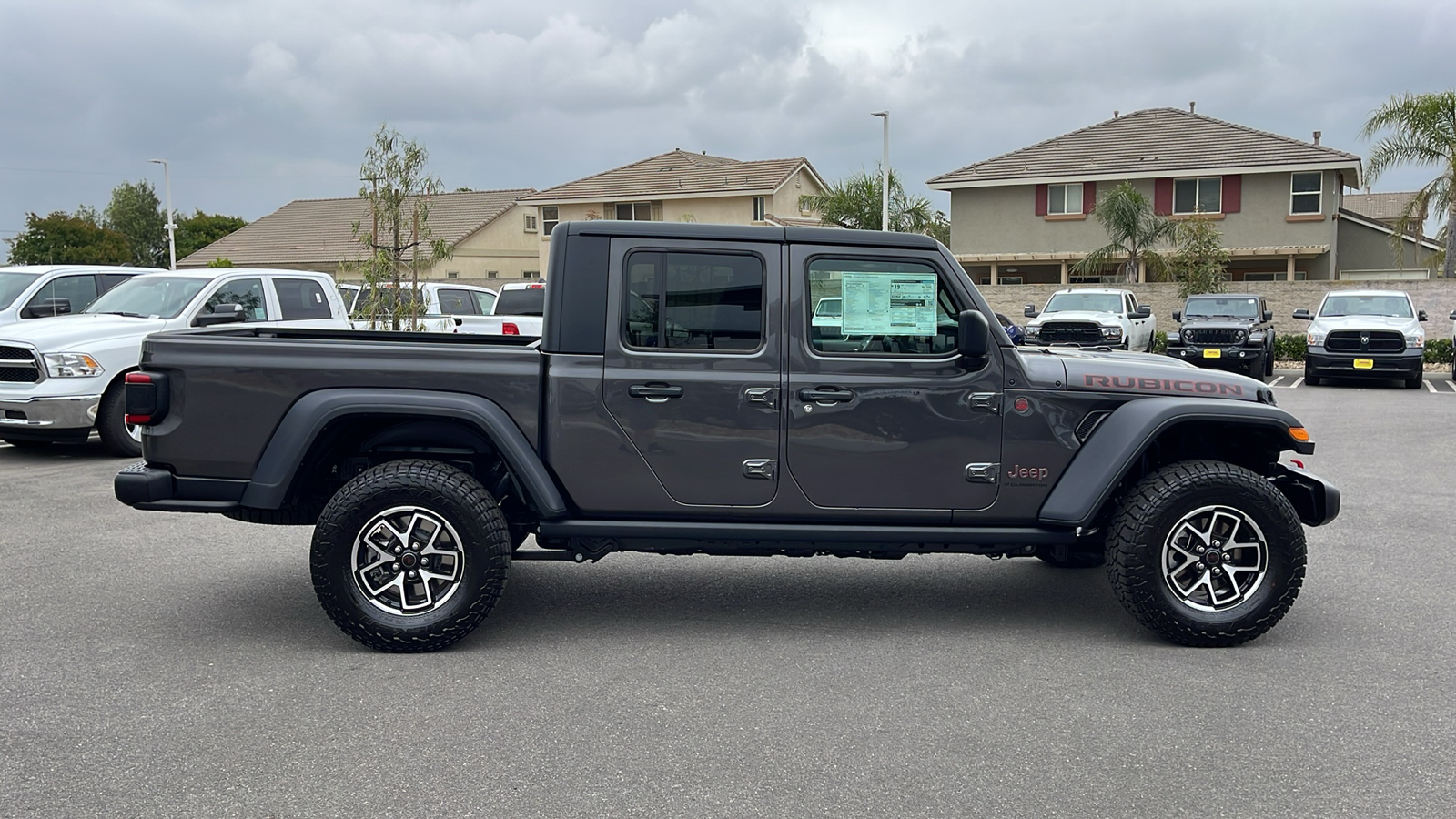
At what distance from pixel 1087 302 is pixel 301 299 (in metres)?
17.1

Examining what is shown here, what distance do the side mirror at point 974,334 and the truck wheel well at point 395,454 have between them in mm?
2153

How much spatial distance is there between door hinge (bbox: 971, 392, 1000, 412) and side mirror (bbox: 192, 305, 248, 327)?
8.86 m

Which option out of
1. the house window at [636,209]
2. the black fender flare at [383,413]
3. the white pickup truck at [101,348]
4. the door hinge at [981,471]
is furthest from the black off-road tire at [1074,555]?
the house window at [636,209]

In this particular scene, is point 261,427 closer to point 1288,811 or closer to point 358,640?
point 358,640

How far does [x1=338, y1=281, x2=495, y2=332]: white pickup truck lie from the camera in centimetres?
1622

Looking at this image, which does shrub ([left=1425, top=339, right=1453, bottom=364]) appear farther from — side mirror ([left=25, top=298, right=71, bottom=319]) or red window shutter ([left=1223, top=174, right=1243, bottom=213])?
side mirror ([left=25, top=298, right=71, bottom=319])

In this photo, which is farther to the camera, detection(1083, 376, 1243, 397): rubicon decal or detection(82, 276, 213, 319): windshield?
detection(82, 276, 213, 319): windshield

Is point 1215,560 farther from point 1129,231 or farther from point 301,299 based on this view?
point 1129,231

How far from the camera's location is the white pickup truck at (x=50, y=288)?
13.8m

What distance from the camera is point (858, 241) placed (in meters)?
5.57

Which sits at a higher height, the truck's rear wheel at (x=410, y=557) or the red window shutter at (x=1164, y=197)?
the red window shutter at (x=1164, y=197)

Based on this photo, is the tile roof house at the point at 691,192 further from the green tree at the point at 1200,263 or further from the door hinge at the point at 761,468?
the door hinge at the point at 761,468

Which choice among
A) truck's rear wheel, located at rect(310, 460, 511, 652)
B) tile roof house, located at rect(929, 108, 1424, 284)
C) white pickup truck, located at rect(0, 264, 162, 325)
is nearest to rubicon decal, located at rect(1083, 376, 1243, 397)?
truck's rear wheel, located at rect(310, 460, 511, 652)

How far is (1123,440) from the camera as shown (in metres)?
5.43
